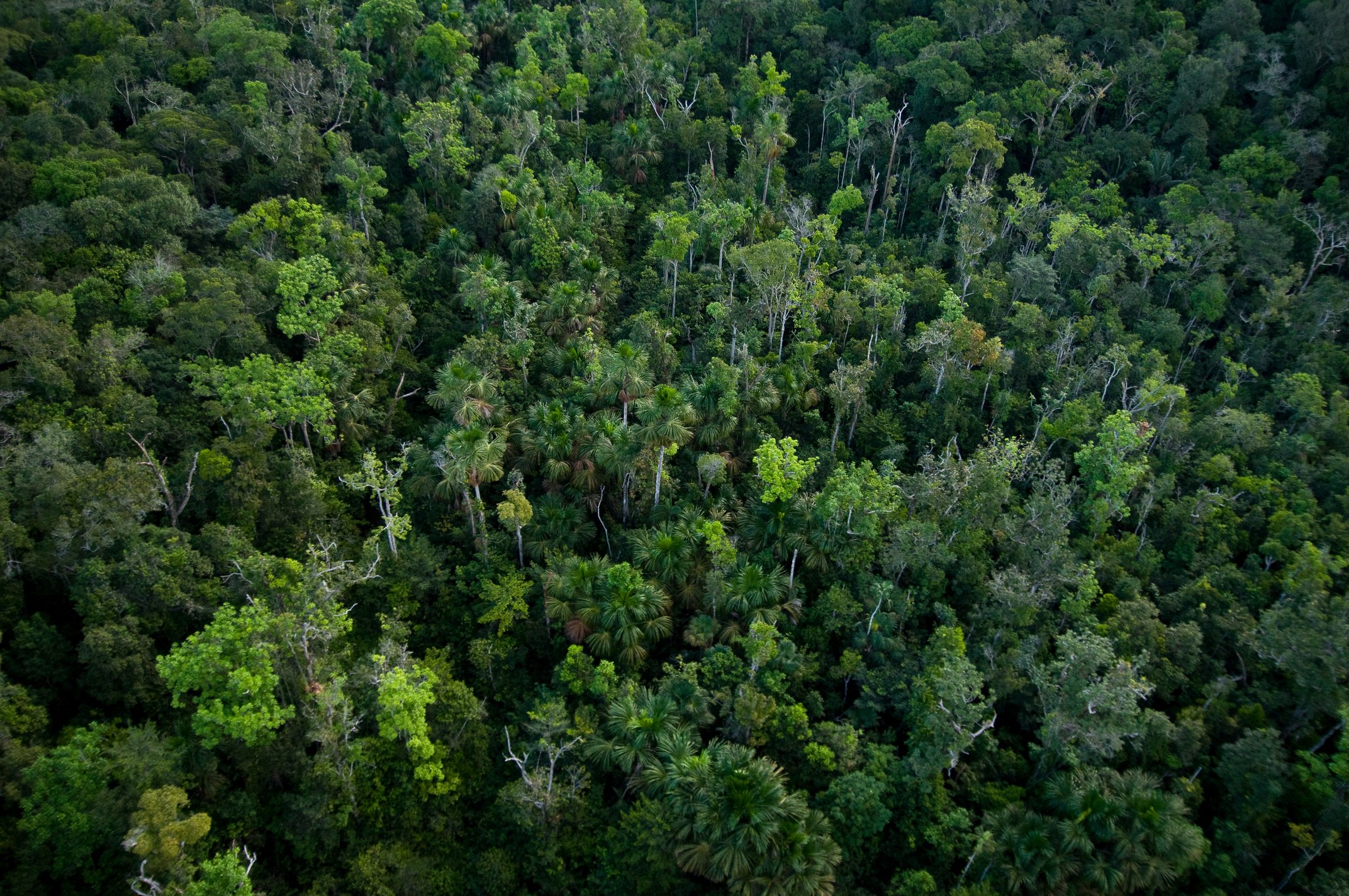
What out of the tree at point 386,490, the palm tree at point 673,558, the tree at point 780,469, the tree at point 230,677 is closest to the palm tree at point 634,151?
the tree at point 780,469

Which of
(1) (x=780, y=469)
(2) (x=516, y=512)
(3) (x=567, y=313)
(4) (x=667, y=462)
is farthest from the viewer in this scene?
(3) (x=567, y=313)

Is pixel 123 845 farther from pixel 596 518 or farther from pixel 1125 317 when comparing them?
pixel 1125 317

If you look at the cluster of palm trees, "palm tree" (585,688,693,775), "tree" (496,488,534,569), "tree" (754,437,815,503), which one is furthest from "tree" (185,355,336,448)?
"tree" (754,437,815,503)

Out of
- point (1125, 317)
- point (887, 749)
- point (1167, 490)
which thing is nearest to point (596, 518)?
point (887, 749)

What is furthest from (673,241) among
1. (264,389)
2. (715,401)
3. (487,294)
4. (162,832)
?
(162,832)

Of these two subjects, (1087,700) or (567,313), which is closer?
(1087,700)

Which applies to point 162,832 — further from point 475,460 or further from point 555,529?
point 555,529

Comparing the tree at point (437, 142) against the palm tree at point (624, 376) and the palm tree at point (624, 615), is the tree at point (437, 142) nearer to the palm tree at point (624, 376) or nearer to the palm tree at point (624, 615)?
the palm tree at point (624, 376)
